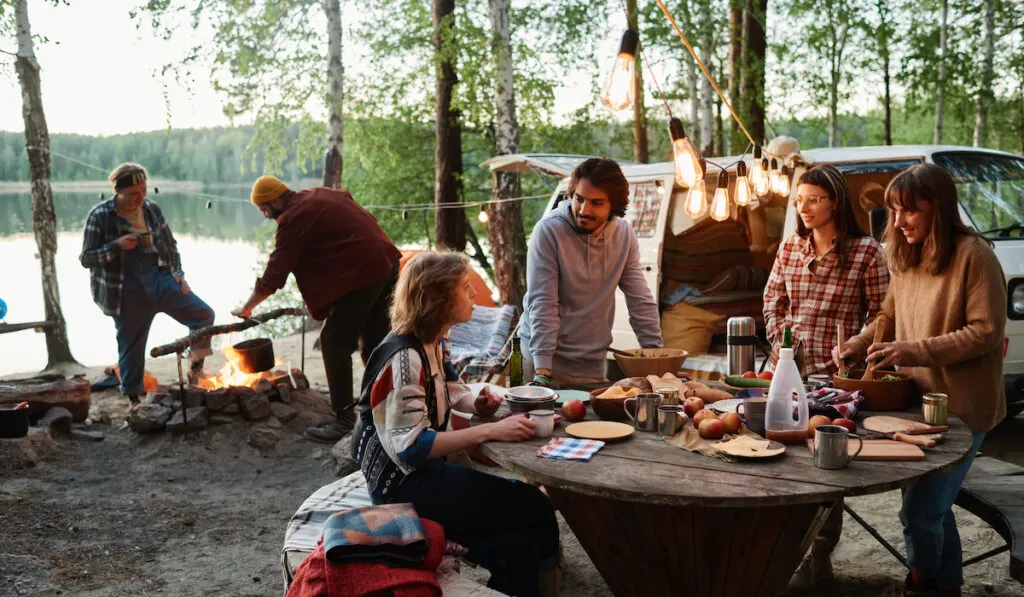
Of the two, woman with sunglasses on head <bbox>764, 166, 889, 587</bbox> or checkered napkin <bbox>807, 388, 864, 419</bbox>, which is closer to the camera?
checkered napkin <bbox>807, 388, 864, 419</bbox>

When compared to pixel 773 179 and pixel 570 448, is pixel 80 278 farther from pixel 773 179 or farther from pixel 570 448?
pixel 570 448

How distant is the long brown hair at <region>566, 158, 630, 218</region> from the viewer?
11.4ft

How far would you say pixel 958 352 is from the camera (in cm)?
275

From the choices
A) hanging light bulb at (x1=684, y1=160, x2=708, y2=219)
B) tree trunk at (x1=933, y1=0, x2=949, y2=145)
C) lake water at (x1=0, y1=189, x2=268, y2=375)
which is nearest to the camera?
hanging light bulb at (x1=684, y1=160, x2=708, y2=219)

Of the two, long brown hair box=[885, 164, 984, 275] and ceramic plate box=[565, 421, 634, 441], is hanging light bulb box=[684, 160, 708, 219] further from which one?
ceramic plate box=[565, 421, 634, 441]

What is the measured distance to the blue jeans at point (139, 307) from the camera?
6.68 meters

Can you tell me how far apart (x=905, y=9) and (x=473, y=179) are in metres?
11.8

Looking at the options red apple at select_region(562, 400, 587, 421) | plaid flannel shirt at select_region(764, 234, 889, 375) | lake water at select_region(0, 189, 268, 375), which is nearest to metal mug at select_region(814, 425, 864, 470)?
red apple at select_region(562, 400, 587, 421)

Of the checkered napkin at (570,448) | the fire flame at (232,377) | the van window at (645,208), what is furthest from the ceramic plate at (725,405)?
the fire flame at (232,377)

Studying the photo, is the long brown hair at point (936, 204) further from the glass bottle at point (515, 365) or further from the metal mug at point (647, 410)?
the glass bottle at point (515, 365)

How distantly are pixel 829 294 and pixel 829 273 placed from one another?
0.09m

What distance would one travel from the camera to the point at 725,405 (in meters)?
2.91

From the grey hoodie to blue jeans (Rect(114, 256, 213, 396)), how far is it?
13.6 feet

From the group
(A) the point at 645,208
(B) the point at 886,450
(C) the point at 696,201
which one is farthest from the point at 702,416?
(A) the point at 645,208
